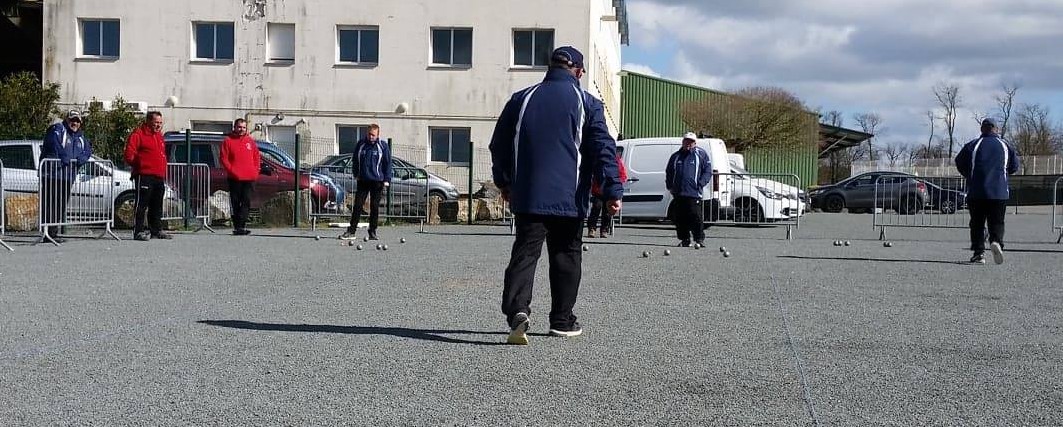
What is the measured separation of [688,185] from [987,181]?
4.07 metres

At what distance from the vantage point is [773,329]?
8.00 metres

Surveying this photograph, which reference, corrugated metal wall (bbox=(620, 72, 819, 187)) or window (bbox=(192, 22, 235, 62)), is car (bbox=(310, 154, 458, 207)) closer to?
window (bbox=(192, 22, 235, 62))

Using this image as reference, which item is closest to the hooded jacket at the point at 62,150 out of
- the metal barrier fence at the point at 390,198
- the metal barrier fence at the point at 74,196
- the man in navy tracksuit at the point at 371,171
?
the metal barrier fence at the point at 74,196

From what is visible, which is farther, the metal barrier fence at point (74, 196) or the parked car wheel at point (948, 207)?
the parked car wheel at point (948, 207)

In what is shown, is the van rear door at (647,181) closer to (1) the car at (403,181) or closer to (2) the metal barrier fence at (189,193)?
(1) the car at (403,181)

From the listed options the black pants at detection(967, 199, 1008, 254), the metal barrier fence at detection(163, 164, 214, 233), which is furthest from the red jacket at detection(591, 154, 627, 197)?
the metal barrier fence at detection(163, 164, 214, 233)

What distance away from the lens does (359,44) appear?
3494cm

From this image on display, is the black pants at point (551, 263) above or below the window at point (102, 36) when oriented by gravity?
below

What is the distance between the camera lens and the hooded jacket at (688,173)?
16609 millimetres

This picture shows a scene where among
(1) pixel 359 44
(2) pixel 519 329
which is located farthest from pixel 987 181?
(1) pixel 359 44

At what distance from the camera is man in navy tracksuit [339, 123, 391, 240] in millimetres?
17156

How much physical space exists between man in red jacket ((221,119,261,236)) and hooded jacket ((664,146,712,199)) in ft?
20.6

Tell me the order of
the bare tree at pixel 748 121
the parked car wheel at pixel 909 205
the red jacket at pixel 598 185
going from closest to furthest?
the red jacket at pixel 598 185 < the parked car wheel at pixel 909 205 < the bare tree at pixel 748 121

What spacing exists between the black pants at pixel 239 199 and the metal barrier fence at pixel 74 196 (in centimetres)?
172
